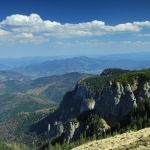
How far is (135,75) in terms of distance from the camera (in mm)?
176750

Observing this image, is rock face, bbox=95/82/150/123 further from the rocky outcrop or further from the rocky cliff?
the rocky outcrop

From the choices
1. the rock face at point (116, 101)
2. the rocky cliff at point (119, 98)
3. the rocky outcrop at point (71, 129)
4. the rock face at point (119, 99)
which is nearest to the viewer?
the rock face at point (119, 99)

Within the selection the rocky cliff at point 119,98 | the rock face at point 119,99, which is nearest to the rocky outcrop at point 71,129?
the rocky cliff at point 119,98

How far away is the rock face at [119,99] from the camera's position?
6132 inches

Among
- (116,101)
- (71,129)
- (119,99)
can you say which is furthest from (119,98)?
(71,129)

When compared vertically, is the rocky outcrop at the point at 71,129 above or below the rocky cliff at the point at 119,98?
below

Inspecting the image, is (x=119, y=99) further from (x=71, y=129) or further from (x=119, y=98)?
(x=71, y=129)

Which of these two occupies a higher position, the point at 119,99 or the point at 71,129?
the point at 119,99

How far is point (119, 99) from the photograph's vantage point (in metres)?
162

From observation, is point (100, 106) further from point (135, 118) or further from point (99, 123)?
point (135, 118)

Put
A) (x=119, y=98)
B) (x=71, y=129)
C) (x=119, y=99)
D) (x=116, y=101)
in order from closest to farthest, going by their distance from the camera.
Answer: (x=116, y=101), (x=119, y=98), (x=119, y=99), (x=71, y=129)

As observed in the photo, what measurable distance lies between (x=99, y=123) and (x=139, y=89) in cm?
3384

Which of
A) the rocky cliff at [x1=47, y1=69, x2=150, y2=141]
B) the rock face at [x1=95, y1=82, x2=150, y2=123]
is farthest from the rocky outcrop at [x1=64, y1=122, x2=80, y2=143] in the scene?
the rock face at [x1=95, y1=82, x2=150, y2=123]

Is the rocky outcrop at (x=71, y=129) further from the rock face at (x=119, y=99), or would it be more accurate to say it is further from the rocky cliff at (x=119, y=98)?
the rock face at (x=119, y=99)
